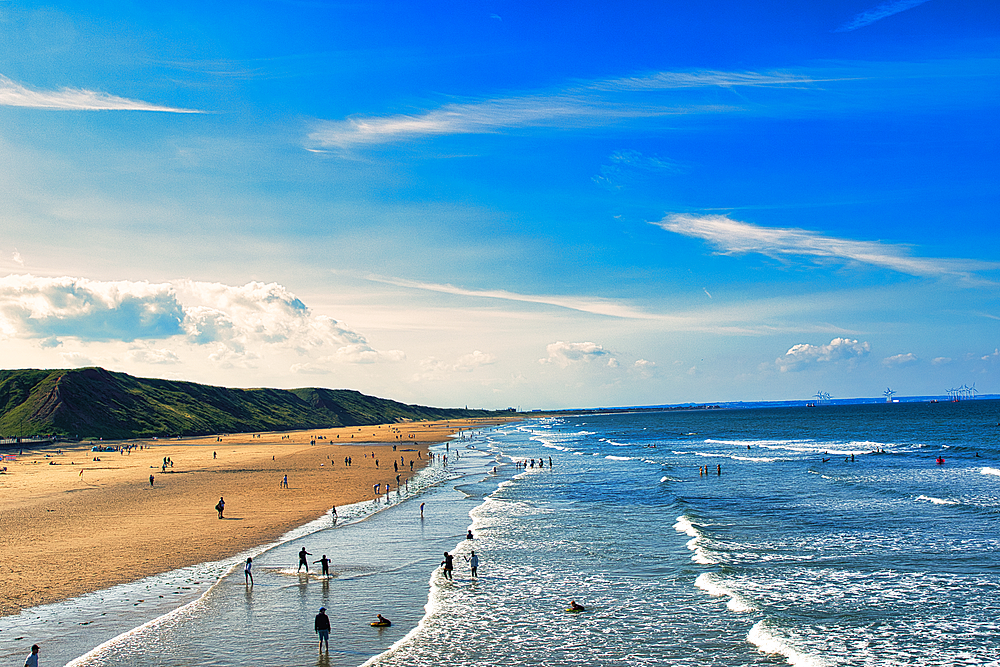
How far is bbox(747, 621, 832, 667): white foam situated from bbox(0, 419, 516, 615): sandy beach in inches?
861

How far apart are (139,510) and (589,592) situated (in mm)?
30519

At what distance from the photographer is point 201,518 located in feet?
121

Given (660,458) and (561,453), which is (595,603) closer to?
(660,458)

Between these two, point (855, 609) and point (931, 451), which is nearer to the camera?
point (855, 609)

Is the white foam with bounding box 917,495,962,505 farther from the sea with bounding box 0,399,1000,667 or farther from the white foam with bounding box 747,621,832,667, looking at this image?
the white foam with bounding box 747,621,832,667

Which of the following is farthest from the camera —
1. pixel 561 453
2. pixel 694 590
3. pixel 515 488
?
pixel 561 453

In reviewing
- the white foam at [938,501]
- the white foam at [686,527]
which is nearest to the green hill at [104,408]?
the white foam at [686,527]

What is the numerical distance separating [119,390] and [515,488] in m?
128

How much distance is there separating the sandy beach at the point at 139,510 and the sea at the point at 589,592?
161 cm

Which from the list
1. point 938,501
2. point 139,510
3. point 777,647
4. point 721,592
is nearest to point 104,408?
point 139,510

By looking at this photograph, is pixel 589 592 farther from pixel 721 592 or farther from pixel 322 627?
pixel 322 627

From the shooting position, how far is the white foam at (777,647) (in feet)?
56.1

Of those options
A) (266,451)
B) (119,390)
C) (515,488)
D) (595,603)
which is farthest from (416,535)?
(119,390)

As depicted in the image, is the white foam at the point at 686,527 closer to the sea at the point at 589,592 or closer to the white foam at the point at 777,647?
the sea at the point at 589,592
